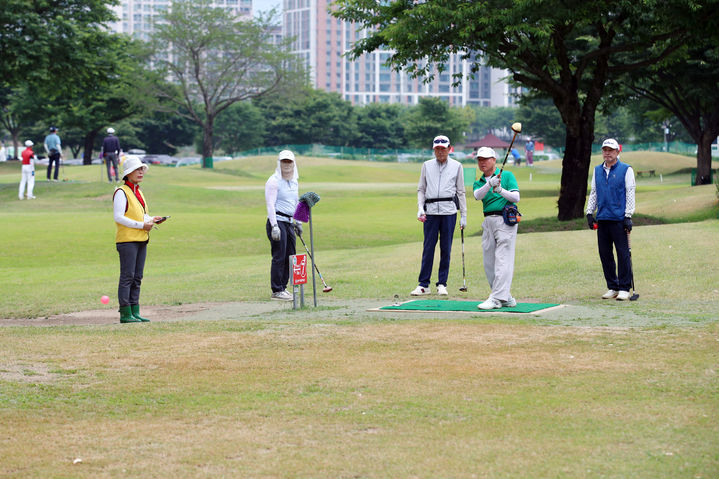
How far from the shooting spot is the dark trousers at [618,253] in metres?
12.9

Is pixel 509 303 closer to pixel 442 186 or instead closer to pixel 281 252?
pixel 442 186

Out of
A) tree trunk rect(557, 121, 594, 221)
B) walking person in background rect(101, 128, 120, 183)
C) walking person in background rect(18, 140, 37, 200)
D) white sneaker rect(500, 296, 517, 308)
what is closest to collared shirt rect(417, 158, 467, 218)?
white sneaker rect(500, 296, 517, 308)

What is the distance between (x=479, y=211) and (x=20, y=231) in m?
17.7

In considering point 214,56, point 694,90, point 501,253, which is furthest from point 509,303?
point 214,56

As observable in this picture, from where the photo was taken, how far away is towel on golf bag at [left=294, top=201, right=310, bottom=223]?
43.4 ft

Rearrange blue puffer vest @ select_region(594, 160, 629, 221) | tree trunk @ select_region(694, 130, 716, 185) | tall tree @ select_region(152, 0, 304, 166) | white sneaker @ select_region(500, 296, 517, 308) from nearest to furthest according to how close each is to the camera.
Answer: white sneaker @ select_region(500, 296, 517, 308)
blue puffer vest @ select_region(594, 160, 629, 221)
tree trunk @ select_region(694, 130, 716, 185)
tall tree @ select_region(152, 0, 304, 166)

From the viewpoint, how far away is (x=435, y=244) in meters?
13.9

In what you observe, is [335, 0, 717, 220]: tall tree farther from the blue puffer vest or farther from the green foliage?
the green foliage

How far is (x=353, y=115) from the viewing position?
129375 mm

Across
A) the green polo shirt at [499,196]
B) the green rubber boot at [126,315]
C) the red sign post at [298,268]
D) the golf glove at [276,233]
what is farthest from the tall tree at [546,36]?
the green rubber boot at [126,315]

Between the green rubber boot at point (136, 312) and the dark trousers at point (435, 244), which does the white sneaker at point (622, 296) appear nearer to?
the dark trousers at point (435, 244)

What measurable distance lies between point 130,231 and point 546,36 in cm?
1736

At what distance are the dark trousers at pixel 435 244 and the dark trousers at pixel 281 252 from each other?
2.01 m

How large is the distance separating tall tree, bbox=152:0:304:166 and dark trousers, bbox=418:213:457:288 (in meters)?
59.7
